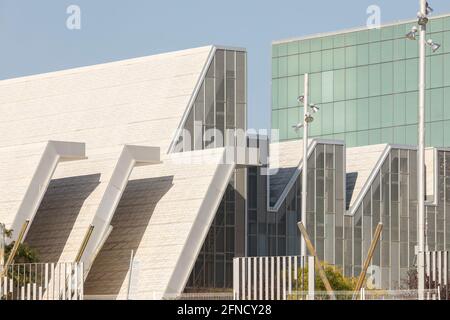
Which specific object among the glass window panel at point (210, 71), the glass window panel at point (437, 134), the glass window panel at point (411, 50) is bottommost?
the glass window panel at point (210, 71)

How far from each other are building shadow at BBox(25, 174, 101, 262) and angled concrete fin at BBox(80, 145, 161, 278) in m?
1.39

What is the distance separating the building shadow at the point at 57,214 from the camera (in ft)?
247

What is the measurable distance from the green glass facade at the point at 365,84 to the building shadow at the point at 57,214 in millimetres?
43238

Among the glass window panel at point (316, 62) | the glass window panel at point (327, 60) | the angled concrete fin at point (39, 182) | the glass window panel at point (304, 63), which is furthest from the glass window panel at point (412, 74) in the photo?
the angled concrete fin at point (39, 182)

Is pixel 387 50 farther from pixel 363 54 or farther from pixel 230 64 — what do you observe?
pixel 230 64

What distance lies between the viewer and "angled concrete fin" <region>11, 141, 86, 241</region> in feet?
238

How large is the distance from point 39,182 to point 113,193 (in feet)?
12.5

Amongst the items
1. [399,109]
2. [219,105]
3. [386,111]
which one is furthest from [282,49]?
[219,105]

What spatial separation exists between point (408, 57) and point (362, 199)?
30.1 metres

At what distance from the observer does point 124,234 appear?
256 ft

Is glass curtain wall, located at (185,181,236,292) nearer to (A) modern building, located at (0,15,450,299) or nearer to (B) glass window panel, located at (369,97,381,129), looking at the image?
(A) modern building, located at (0,15,450,299)

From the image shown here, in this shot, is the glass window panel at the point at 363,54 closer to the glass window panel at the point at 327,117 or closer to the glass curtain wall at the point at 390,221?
the glass window panel at the point at 327,117

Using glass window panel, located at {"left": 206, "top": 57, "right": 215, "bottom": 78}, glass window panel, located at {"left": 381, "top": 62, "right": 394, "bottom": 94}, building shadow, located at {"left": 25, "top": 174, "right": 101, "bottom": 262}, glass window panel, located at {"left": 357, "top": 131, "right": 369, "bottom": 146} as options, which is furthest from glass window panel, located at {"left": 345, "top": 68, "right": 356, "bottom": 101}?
building shadow, located at {"left": 25, "top": 174, "right": 101, "bottom": 262}
